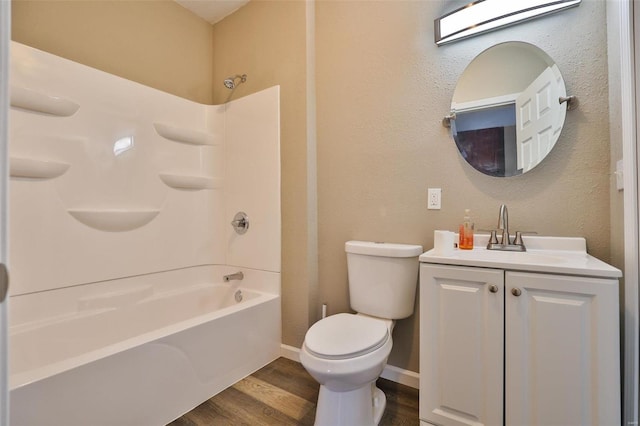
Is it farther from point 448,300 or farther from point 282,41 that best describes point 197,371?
point 282,41

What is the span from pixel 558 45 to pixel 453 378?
154cm

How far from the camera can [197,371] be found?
1.49 meters

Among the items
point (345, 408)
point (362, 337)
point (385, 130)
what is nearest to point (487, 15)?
point (385, 130)

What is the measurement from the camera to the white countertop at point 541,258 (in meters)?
0.95

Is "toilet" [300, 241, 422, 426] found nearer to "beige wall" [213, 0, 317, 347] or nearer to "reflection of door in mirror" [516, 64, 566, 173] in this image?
"beige wall" [213, 0, 317, 347]

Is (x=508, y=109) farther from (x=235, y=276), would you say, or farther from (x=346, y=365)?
(x=235, y=276)

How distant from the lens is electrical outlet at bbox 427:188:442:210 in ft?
5.19

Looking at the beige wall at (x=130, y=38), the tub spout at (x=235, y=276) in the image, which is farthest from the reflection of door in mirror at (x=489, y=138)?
the beige wall at (x=130, y=38)

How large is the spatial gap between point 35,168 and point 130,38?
1.15m

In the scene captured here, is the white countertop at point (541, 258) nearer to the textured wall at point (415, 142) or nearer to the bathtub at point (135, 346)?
the textured wall at point (415, 142)

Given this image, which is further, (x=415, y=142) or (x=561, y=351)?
(x=415, y=142)

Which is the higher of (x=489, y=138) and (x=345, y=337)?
(x=489, y=138)

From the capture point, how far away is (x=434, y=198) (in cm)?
160

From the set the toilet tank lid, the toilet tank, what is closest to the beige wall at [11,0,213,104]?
the toilet tank lid
